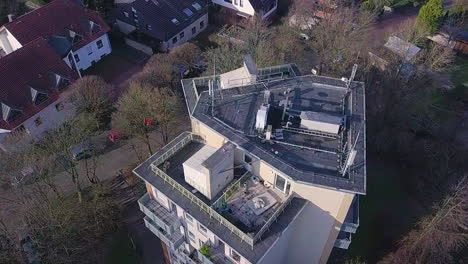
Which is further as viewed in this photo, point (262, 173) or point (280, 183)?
point (262, 173)

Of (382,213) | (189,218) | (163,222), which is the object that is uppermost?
(189,218)

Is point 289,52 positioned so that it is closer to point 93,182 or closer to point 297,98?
point 297,98

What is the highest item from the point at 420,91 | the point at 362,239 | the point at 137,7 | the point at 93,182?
the point at 137,7

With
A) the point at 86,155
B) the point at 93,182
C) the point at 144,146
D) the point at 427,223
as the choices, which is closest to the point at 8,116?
the point at 86,155

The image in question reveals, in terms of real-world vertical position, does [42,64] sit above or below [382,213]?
above

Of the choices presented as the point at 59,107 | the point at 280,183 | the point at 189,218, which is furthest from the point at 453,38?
the point at 59,107

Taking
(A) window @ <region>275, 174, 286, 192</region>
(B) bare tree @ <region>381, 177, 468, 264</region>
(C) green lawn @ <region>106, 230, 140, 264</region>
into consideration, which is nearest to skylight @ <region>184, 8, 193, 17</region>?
(C) green lawn @ <region>106, 230, 140, 264</region>

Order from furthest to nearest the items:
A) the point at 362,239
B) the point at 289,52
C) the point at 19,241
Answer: the point at 289,52 < the point at 362,239 < the point at 19,241

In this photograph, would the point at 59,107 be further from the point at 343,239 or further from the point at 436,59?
the point at 436,59
